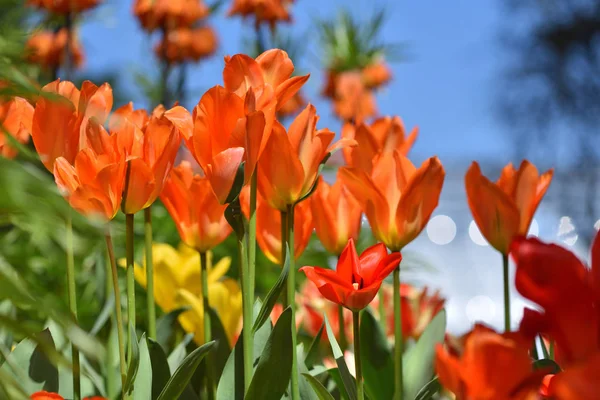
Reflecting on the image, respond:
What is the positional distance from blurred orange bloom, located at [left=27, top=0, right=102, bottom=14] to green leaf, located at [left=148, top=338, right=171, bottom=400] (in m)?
1.95

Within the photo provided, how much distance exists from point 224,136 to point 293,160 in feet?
0.16

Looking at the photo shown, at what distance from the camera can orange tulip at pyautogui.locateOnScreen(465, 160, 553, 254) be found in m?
0.46

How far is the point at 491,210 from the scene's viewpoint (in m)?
0.47

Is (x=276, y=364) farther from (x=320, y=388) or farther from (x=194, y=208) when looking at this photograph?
(x=194, y=208)

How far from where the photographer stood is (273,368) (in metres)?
0.36

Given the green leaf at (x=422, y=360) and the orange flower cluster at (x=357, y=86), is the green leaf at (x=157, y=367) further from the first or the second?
the orange flower cluster at (x=357, y=86)

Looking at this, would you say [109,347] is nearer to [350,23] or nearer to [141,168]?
[141,168]

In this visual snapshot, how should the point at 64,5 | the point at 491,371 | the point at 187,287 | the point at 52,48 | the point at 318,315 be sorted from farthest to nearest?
the point at 52,48, the point at 64,5, the point at 318,315, the point at 187,287, the point at 491,371

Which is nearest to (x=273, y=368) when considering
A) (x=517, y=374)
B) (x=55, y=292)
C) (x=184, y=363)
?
(x=184, y=363)

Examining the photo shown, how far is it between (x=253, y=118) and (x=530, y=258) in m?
0.16

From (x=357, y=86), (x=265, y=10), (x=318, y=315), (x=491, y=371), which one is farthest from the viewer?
(x=357, y=86)

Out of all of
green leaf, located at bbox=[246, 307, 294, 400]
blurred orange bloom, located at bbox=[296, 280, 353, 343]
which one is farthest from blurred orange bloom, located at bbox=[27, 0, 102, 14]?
green leaf, located at bbox=[246, 307, 294, 400]

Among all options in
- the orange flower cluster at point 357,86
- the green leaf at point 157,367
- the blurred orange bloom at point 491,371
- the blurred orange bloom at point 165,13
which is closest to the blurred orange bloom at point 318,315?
the green leaf at point 157,367

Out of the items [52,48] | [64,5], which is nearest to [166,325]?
[64,5]
